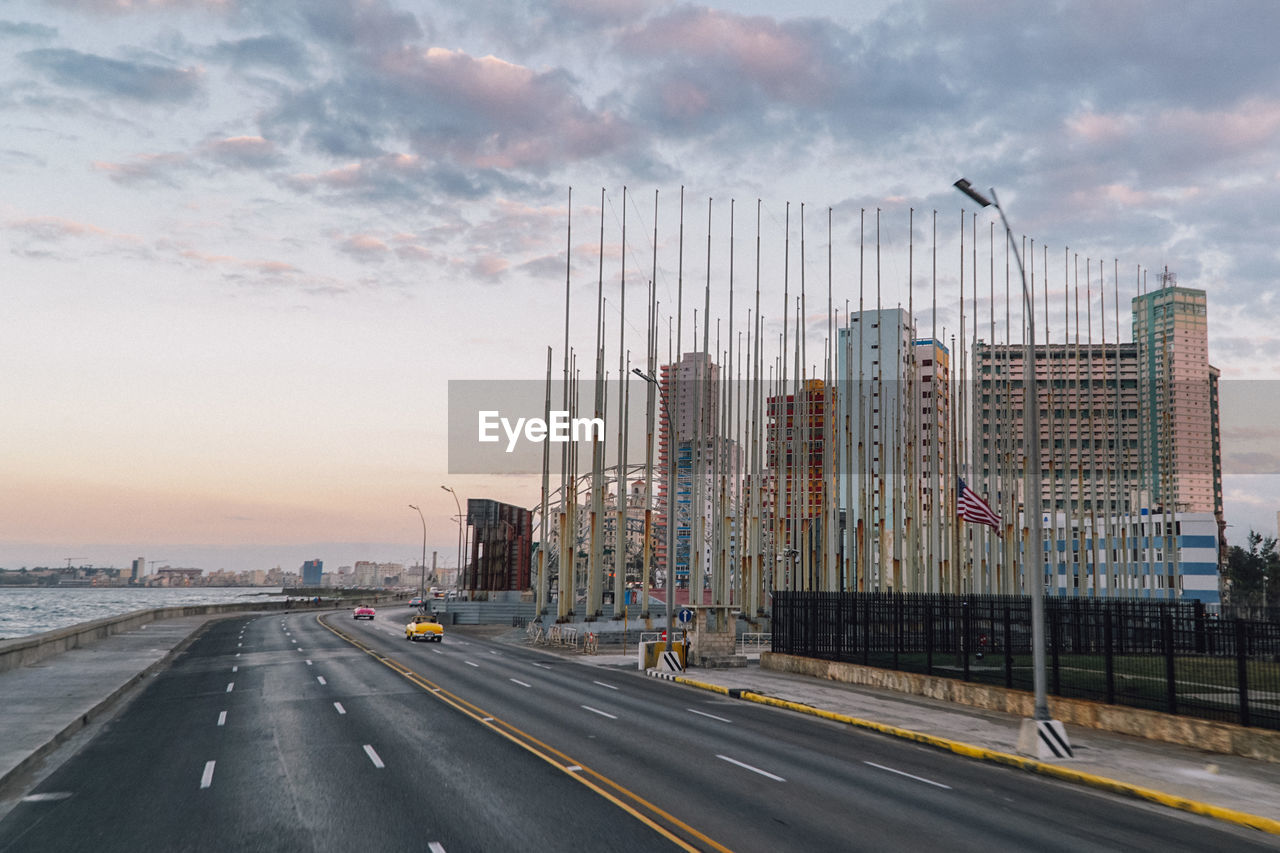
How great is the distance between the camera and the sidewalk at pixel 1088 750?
15.3m

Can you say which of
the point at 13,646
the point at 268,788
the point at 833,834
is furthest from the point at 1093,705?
the point at 13,646

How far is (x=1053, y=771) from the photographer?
1744 cm

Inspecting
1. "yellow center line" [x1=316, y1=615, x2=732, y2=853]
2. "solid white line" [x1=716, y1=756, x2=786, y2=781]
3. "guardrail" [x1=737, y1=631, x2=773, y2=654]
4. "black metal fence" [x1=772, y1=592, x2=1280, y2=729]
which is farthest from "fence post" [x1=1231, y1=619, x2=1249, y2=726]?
"guardrail" [x1=737, y1=631, x2=773, y2=654]

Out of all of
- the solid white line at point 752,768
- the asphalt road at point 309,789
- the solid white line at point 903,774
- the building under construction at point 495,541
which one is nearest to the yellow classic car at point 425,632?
the asphalt road at point 309,789

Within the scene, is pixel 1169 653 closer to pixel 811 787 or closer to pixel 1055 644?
pixel 1055 644

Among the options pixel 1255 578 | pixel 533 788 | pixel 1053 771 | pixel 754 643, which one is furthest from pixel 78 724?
pixel 1255 578

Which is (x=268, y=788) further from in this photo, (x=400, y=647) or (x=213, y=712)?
(x=400, y=647)

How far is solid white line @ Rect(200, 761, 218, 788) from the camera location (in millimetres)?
15074

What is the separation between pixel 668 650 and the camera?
36.2 m

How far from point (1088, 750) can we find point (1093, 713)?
10.9ft

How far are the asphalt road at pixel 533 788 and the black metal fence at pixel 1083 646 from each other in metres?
5.70

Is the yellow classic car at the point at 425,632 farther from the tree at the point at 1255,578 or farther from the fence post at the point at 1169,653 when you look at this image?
the tree at the point at 1255,578

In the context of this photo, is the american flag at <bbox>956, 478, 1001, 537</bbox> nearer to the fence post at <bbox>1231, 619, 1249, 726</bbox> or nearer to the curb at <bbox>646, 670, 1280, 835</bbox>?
the curb at <bbox>646, 670, 1280, 835</bbox>

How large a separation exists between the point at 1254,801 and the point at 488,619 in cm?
7681
